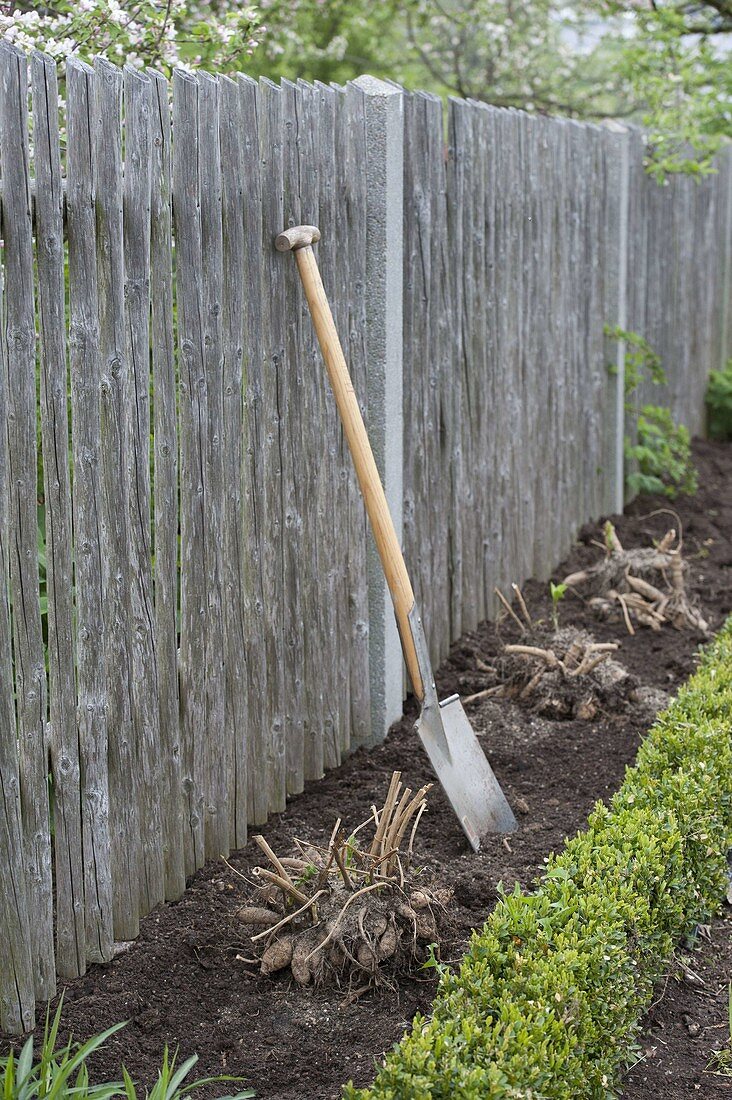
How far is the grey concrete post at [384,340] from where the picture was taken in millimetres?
4195

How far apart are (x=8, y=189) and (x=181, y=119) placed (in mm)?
685

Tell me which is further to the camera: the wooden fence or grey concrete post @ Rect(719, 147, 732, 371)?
grey concrete post @ Rect(719, 147, 732, 371)

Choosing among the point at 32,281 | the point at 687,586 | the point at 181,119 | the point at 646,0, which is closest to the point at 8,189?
the point at 32,281

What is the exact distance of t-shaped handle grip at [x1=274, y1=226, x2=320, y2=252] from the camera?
3.59m

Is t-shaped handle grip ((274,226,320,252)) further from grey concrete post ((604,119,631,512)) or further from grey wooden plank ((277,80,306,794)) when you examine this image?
grey concrete post ((604,119,631,512))

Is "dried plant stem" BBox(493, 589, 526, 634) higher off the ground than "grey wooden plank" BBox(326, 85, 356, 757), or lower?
lower

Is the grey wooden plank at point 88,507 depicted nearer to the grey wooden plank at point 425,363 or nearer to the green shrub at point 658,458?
the grey wooden plank at point 425,363

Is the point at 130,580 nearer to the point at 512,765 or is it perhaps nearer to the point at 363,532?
the point at 363,532

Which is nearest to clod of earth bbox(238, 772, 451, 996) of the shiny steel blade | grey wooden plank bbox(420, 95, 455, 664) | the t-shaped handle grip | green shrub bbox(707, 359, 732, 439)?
the shiny steel blade

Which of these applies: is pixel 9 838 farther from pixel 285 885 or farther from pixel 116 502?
pixel 116 502

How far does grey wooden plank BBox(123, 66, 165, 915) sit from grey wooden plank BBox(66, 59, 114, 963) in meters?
0.13

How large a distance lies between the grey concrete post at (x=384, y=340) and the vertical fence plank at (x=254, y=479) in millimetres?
679

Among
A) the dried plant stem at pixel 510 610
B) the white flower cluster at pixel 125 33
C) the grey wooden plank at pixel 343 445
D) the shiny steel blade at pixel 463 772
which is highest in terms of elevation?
the white flower cluster at pixel 125 33

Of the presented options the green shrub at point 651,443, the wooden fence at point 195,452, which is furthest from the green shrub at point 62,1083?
the green shrub at point 651,443
